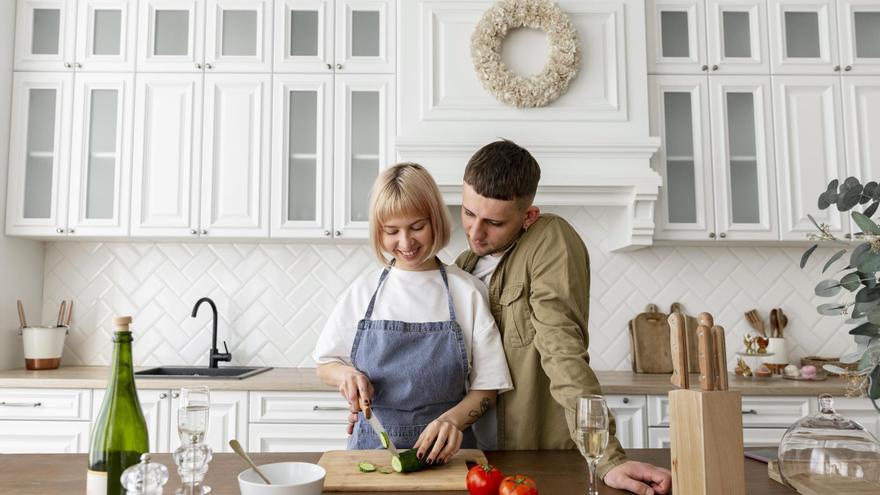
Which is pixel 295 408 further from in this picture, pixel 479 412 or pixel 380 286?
Result: pixel 479 412

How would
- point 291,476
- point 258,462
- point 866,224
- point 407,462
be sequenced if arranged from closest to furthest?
1. point 866,224
2. point 291,476
3. point 407,462
4. point 258,462

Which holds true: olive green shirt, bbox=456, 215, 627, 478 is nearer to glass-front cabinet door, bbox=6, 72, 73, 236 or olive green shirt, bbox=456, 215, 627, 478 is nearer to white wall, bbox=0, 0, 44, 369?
glass-front cabinet door, bbox=6, 72, 73, 236

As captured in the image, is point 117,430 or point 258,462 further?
point 258,462

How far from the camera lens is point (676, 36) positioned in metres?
3.03

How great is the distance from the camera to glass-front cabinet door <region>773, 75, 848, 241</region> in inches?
115

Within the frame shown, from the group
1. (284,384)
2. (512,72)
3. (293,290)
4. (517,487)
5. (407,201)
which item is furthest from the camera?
(293,290)

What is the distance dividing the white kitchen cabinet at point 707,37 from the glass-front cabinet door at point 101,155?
2600 mm

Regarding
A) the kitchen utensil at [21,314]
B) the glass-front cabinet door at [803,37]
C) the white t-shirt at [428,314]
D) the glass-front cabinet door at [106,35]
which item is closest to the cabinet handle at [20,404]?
the kitchen utensil at [21,314]

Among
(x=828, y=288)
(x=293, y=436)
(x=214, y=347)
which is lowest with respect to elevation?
(x=293, y=436)

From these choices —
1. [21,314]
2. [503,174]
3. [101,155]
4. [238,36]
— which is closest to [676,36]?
[503,174]

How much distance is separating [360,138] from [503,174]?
1.60 meters

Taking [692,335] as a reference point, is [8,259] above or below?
above

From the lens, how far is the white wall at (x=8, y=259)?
2.87m

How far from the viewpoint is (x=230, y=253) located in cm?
317
